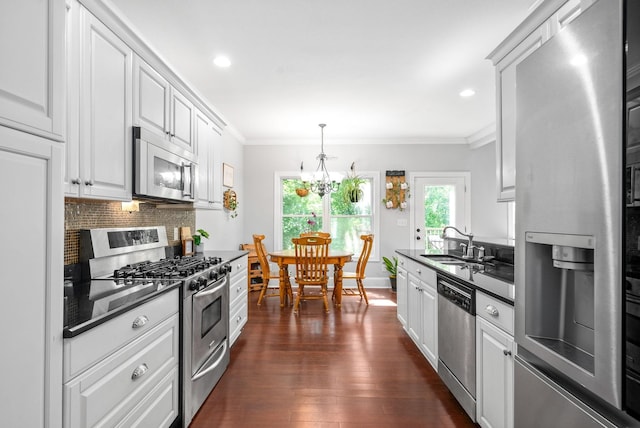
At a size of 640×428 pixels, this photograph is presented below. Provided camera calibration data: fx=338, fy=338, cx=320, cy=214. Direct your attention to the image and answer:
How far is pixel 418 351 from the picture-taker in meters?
3.09

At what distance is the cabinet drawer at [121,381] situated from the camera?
3.84ft

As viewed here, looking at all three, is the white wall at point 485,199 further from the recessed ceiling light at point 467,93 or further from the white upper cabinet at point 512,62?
the white upper cabinet at point 512,62

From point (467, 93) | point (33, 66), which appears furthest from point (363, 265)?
point (33, 66)

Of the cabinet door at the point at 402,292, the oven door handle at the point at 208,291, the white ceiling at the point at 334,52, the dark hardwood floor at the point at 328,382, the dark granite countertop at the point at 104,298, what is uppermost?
the white ceiling at the point at 334,52

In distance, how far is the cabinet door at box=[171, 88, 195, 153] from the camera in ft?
8.53

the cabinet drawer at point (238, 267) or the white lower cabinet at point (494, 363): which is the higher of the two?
the cabinet drawer at point (238, 267)

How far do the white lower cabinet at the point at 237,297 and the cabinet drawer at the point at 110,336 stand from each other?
1265mm

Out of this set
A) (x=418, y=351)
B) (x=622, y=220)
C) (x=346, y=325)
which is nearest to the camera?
(x=622, y=220)

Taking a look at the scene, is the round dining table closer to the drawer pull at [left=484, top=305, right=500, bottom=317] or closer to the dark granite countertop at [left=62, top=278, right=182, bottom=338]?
the dark granite countertop at [left=62, top=278, right=182, bottom=338]

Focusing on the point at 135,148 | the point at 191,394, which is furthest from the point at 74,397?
the point at 135,148

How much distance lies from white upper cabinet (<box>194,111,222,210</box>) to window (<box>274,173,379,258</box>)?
2396mm

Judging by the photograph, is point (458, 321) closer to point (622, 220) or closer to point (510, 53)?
point (622, 220)

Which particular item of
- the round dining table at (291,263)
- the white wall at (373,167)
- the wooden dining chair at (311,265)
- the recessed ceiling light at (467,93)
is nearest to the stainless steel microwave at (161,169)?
the wooden dining chair at (311,265)

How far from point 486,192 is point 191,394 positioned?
555 cm
